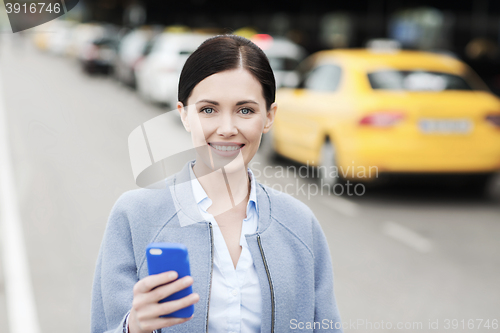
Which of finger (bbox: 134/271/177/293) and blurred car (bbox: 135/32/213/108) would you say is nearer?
finger (bbox: 134/271/177/293)

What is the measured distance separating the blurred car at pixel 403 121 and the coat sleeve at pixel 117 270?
6.11 meters

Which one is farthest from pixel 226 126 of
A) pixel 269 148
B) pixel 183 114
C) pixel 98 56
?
pixel 98 56

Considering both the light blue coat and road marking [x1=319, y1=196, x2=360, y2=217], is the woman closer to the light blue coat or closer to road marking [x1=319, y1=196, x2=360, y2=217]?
the light blue coat

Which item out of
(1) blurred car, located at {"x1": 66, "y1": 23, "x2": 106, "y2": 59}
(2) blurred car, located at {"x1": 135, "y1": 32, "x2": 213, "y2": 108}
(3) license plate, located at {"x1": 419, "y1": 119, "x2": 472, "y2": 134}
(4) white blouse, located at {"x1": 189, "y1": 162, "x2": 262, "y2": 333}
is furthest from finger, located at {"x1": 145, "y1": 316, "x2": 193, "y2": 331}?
(1) blurred car, located at {"x1": 66, "y1": 23, "x2": 106, "y2": 59}

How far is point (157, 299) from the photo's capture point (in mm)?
1438

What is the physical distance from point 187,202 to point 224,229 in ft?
0.42

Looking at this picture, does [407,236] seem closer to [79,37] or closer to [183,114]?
[183,114]

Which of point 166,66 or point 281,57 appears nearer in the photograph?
point 281,57

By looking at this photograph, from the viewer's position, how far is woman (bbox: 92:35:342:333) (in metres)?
1.74

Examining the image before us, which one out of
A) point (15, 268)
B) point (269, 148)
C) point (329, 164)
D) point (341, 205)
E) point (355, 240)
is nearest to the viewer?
point (15, 268)

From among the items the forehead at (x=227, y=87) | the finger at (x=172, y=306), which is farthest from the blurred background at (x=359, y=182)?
the finger at (x=172, y=306)

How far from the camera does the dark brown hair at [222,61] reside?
1745 mm

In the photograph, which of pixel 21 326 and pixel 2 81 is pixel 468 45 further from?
pixel 21 326

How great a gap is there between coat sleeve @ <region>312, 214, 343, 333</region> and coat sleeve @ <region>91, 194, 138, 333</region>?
54 cm
